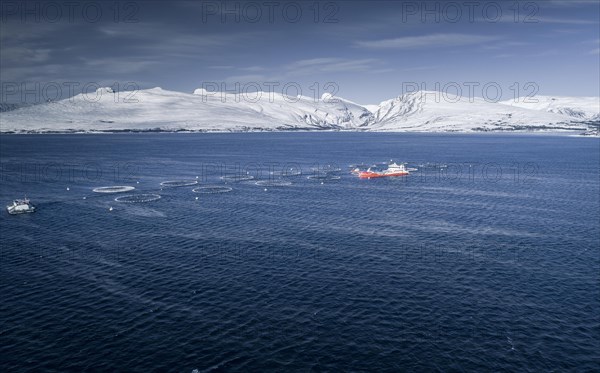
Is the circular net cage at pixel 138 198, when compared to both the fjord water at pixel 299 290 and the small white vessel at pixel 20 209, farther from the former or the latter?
the small white vessel at pixel 20 209

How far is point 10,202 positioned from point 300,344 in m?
142

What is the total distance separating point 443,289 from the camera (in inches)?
3282

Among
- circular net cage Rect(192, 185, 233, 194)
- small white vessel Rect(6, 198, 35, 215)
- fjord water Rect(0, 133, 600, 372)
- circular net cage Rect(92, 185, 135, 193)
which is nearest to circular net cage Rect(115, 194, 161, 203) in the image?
circular net cage Rect(92, 185, 135, 193)

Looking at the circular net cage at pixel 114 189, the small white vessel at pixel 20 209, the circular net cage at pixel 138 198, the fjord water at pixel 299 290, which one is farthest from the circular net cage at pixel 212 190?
the small white vessel at pixel 20 209

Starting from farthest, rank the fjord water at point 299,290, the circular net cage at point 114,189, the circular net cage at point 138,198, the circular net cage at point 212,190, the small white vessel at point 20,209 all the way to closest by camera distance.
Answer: the circular net cage at point 212,190 → the circular net cage at point 114,189 → the circular net cage at point 138,198 → the small white vessel at point 20,209 → the fjord water at point 299,290

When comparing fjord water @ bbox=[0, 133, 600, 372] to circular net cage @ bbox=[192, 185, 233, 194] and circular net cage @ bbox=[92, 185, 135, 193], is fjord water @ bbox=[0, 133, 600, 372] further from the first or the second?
circular net cage @ bbox=[92, 185, 135, 193]

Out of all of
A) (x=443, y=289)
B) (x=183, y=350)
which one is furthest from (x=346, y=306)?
(x=183, y=350)

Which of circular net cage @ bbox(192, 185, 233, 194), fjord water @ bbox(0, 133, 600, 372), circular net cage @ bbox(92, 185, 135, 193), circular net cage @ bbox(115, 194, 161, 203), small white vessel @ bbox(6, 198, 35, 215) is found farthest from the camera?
circular net cage @ bbox(192, 185, 233, 194)

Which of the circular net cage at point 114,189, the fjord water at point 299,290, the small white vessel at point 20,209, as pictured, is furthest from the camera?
the circular net cage at point 114,189

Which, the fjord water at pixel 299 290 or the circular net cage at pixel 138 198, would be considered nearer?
the fjord water at pixel 299 290

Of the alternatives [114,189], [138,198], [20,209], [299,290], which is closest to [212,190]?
[138,198]

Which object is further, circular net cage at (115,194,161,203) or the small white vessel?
circular net cage at (115,194,161,203)

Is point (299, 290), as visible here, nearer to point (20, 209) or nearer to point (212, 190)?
point (20, 209)

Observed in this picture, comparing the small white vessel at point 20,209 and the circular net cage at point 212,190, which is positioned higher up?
the circular net cage at point 212,190
